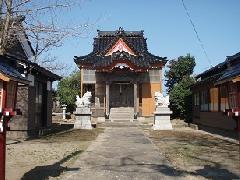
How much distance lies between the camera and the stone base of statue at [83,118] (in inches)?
1037

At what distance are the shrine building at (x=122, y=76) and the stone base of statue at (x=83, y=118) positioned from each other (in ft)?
29.7

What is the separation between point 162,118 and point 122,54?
13.0 metres

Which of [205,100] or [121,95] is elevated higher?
[121,95]

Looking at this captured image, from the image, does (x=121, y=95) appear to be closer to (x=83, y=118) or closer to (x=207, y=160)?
(x=83, y=118)

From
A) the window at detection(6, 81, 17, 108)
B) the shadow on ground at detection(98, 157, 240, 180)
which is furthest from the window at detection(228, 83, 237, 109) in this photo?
the window at detection(6, 81, 17, 108)

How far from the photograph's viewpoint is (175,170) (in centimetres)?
971

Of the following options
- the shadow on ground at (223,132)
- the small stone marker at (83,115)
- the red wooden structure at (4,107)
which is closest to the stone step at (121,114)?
the small stone marker at (83,115)

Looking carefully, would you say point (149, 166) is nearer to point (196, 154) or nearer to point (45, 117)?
point (196, 154)

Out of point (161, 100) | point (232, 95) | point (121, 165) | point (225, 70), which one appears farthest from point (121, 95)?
point (232, 95)

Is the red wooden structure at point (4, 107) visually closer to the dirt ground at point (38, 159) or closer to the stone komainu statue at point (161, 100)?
the dirt ground at point (38, 159)

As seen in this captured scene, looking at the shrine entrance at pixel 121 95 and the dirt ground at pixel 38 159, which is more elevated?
the shrine entrance at pixel 121 95

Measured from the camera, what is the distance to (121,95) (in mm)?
38750

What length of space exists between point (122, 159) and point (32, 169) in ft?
9.77

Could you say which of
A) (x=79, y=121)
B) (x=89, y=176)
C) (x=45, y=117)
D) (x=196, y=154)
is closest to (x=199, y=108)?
(x=79, y=121)
